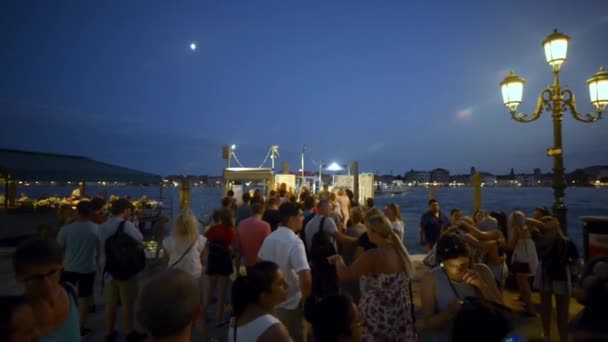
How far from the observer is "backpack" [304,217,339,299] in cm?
436

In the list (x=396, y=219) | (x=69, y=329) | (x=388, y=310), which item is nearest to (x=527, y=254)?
(x=396, y=219)

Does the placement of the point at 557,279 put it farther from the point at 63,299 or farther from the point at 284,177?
the point at 284,177

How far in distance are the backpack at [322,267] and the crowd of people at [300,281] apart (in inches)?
0.5

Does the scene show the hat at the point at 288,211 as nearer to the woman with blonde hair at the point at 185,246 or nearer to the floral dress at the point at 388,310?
the floral dress at the point at 388,310

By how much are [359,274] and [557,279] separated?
2664 mm

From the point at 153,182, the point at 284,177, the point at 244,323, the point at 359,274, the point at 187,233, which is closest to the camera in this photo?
the point at 244,323

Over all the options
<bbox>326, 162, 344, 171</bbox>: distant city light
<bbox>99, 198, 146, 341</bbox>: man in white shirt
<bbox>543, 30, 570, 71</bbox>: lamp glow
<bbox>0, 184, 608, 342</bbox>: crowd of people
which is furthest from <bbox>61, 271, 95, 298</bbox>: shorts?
<bbox>326, 162, 344, 171</bbox>: distant city light

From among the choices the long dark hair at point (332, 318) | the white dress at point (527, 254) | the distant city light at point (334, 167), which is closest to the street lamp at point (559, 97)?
the white dress at point (527, 254)

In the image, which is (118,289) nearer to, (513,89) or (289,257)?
(289,257)

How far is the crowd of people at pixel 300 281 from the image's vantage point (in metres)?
1.55

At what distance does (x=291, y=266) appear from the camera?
336cm

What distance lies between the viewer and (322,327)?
6.44 feet

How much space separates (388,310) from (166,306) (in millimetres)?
1856

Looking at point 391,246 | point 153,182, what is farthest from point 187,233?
point 153,182
